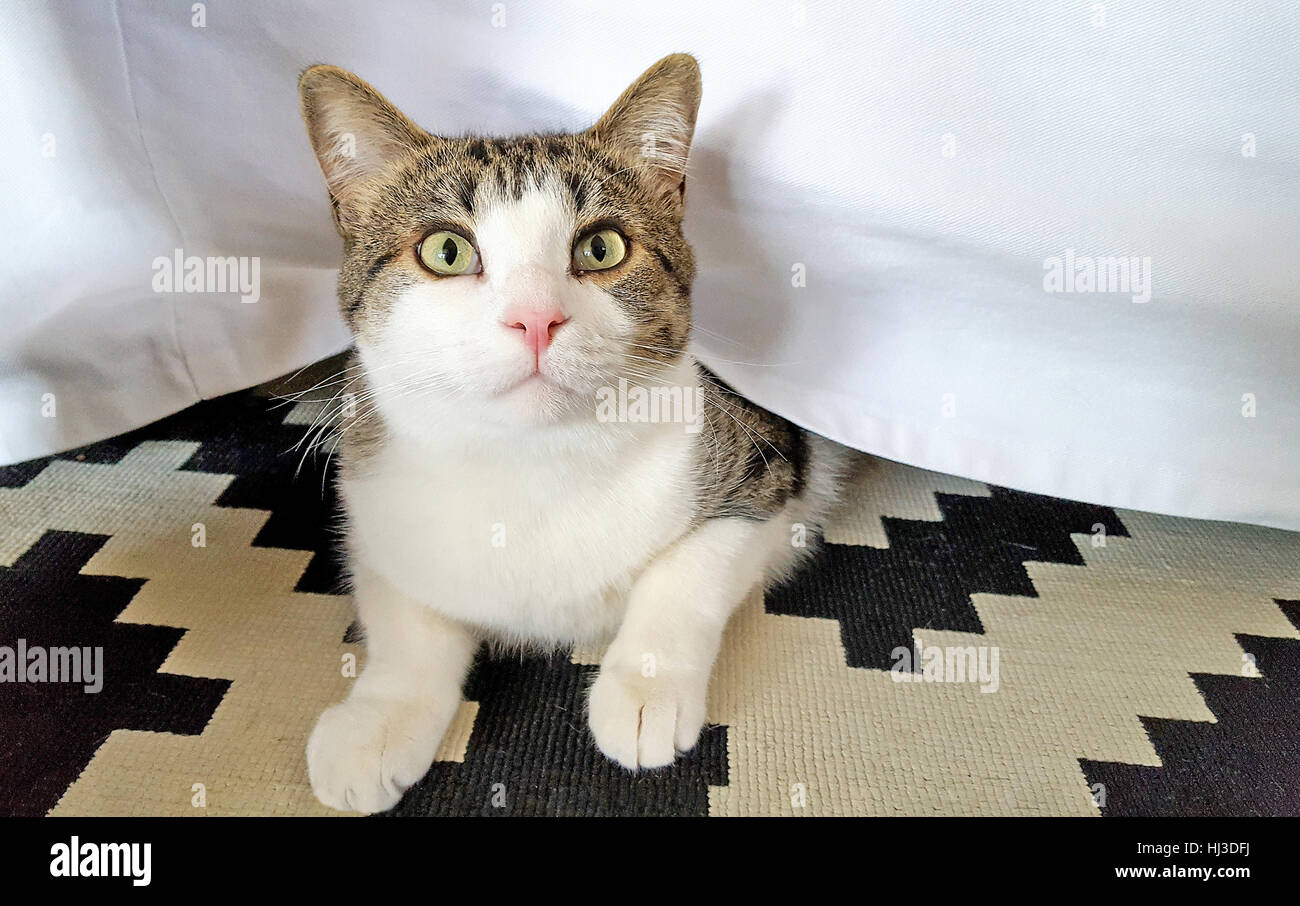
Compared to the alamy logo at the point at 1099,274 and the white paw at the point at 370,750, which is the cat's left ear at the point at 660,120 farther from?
the white paw at the point at 370,750

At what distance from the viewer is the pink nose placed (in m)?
0.77

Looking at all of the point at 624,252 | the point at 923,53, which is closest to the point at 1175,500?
the point at 923,53

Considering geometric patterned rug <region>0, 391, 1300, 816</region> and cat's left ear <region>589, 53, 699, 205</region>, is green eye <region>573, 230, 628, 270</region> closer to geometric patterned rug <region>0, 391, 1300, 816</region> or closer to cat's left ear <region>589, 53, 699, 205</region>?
cat's left ear <region>589, 53, 699, 205</region>

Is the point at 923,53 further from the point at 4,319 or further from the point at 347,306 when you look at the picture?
the point at 4,319

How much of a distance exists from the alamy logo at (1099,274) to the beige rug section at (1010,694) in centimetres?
39

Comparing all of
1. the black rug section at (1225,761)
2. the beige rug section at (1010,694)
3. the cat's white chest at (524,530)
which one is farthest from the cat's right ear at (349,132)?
the black rug section at (1225,761)

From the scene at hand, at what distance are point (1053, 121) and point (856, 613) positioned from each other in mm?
646

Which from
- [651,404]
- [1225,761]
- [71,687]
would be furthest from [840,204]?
[71,687]

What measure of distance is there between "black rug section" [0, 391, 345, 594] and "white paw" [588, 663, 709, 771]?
433 mm

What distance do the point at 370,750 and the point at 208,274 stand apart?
2.76ft

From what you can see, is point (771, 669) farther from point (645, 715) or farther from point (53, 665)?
point (53, 665)

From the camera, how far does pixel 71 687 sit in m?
0.91

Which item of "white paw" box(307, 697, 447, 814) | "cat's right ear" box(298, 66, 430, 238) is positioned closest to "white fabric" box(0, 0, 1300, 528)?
"cat's right ear" box(298, 66, 430, 238)

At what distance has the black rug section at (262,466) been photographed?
1200 millimetres
